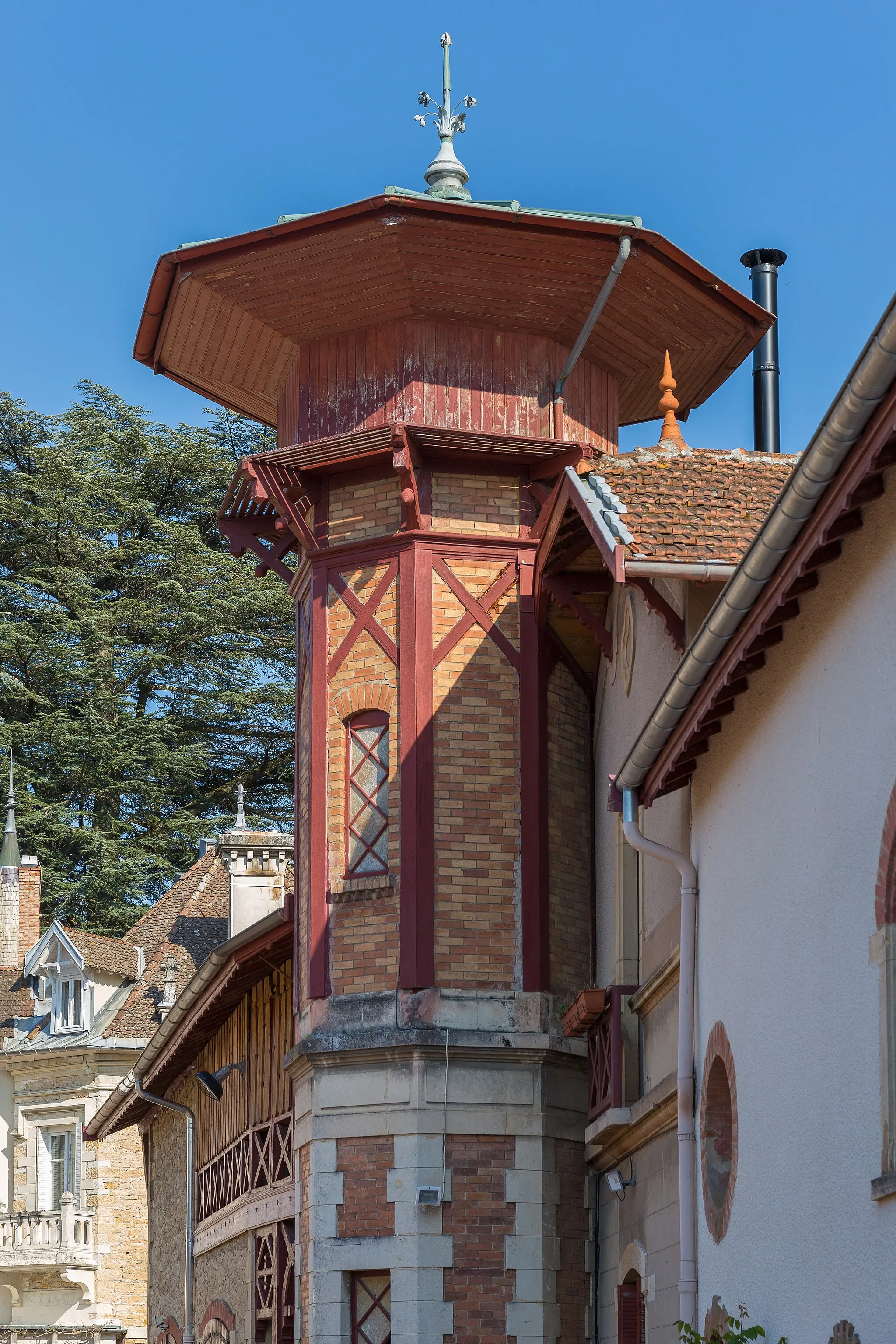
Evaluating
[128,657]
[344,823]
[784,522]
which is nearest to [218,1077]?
[344,823]

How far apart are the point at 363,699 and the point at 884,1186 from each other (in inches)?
392

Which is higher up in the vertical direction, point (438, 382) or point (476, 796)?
point (438, 382)

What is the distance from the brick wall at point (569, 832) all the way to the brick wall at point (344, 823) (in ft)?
4.45

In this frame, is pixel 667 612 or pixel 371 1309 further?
pixel 371 1309

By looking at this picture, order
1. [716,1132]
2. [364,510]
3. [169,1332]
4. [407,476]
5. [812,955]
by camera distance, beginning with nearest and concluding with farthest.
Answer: [812,955]
[716,1132]
[407,476]
[364,510]
[169,1332]

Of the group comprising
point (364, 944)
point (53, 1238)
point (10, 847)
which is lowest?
point (53, 1238)

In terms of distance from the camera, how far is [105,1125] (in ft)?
101

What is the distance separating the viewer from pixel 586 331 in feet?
56.7

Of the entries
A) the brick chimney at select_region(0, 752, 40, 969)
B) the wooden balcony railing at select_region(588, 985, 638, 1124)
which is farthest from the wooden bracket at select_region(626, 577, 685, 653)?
the brick chimney at select_region(0, 752, 40, 969)

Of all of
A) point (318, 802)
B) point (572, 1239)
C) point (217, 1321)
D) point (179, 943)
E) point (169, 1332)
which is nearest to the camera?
point (572, 1239)

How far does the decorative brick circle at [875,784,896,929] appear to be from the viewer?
25.6 feet

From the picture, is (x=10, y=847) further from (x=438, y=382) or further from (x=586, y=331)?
(x=586, y=331)

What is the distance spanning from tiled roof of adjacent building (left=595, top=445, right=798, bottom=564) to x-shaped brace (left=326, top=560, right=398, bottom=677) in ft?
12.2

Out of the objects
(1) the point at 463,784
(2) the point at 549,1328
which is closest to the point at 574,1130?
(2) the point at 549,1328
